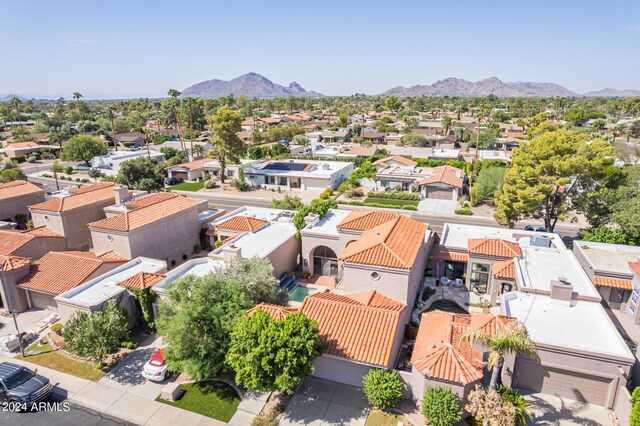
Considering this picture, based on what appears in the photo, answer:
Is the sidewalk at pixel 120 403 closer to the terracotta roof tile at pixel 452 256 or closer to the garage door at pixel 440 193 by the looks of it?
the terracotta roof tile at pixel 452 256

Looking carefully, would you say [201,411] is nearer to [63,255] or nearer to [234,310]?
[234,310]

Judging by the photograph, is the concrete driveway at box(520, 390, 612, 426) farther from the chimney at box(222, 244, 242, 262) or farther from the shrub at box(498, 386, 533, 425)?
the chimney at box(222, 244, 242, 262)

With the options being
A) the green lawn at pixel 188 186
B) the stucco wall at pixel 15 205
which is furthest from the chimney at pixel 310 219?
the green lawn at pixel 188 186

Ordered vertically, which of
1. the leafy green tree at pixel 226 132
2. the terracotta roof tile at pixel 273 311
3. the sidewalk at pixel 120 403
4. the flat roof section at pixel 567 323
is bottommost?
the sidewalk at pixel 120 403

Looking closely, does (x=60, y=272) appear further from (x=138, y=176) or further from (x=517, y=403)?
(x=138, y=176)

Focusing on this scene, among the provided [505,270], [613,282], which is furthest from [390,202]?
[613,282]

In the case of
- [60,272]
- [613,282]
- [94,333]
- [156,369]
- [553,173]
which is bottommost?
[156,369]

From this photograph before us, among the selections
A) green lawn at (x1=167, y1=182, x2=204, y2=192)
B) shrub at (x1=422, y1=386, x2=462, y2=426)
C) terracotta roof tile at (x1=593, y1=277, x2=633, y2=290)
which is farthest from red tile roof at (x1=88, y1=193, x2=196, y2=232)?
terracotta roof tile at (x1=593, y1=277, x2=633, y2=290)

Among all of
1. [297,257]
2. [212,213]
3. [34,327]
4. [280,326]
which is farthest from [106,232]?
[280,326]
